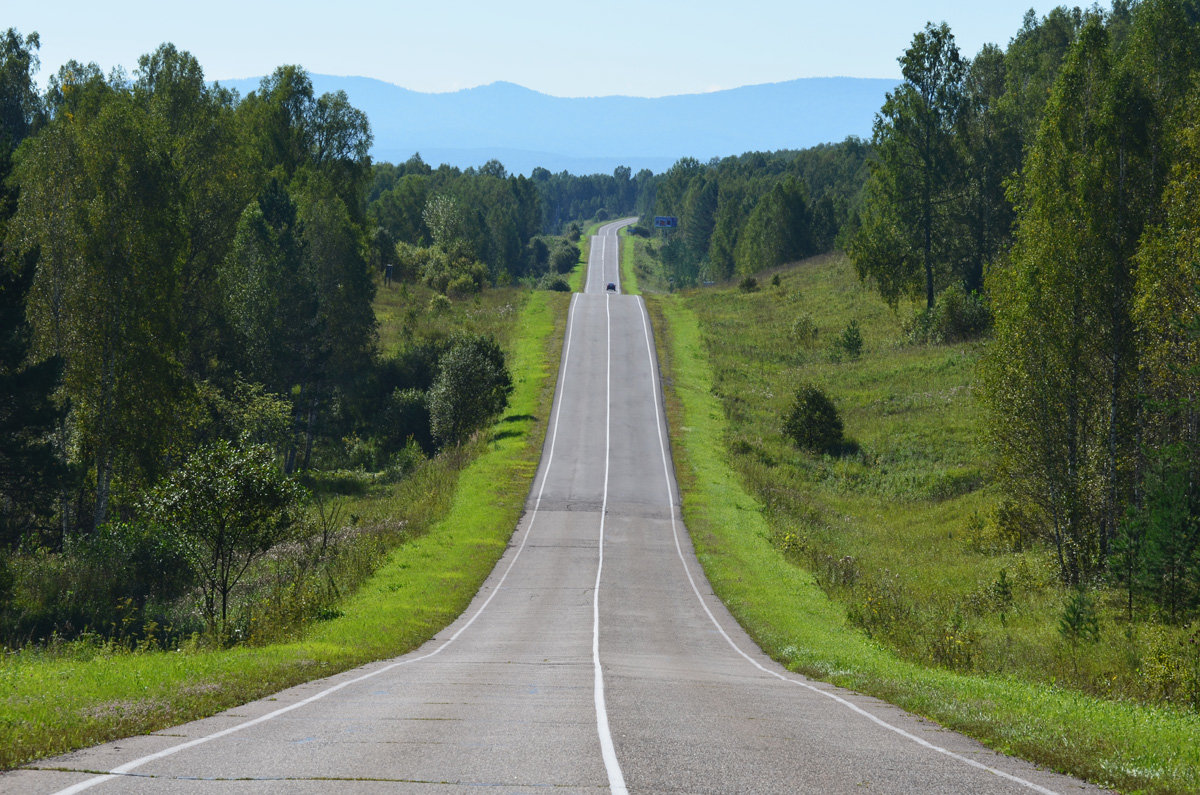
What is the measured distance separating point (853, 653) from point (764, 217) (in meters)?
117

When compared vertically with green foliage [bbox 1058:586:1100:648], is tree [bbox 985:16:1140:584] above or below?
above

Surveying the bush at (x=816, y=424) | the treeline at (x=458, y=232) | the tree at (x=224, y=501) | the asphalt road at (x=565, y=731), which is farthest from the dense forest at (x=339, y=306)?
the treeline at (x=458, y=232)

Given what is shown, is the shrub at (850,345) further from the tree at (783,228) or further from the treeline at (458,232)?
the tree at (783,228)

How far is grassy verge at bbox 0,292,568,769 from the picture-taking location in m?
11.7

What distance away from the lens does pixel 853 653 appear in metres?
22.2

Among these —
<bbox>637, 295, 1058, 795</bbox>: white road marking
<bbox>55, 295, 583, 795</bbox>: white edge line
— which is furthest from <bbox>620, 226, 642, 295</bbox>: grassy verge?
<bbox>55, 295, 583, 795</bbox>: white edge line

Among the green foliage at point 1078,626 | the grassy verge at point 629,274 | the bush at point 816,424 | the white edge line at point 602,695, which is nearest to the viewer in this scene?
the white edge line at point 602,695

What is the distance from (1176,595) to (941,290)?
53641 millimetres

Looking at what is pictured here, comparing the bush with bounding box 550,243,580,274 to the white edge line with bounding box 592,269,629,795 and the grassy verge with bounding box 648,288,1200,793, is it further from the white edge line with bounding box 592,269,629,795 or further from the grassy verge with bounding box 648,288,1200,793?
the white edge line with bounding box 592,269,629,795

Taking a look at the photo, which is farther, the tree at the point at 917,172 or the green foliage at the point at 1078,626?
the tree at the point at 917,172

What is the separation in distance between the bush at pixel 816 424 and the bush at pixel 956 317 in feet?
52.9

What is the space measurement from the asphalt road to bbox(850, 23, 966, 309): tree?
48432mm

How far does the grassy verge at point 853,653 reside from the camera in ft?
37.2

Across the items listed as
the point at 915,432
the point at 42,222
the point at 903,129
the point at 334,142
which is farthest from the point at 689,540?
the point at 334,142
